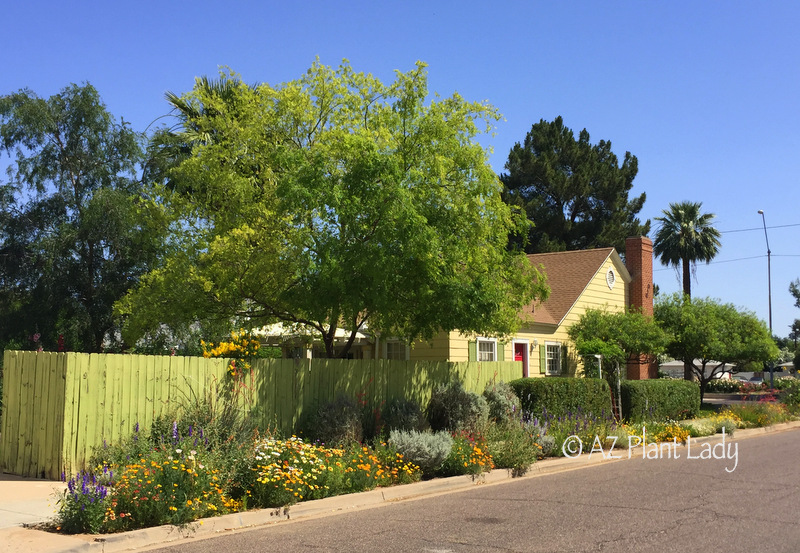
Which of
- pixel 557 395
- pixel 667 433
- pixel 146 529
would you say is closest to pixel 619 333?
pixel 667 433

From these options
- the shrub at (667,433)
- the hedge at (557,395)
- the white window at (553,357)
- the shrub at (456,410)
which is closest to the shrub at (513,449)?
the shrub at (456,410)

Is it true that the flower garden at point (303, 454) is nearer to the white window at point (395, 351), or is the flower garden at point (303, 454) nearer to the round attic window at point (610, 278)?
the white window at point (395, 351)

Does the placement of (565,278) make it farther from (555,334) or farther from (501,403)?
(501,403)

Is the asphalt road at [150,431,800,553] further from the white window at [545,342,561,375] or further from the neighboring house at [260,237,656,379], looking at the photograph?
the white window at [545,342,561,375]

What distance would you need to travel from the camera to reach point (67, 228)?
2205cm

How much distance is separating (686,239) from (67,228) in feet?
136

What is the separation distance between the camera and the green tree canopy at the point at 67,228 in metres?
22.1

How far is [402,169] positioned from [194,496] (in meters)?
7.78

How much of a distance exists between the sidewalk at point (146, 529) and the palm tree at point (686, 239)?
138ft

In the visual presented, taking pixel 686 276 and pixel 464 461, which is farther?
pixel 686 276

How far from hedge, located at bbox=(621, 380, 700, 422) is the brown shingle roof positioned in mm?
4780

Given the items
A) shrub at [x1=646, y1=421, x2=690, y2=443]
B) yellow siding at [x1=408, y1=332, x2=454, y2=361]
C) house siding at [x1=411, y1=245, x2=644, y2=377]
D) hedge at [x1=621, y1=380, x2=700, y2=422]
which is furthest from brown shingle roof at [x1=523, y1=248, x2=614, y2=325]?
shrub at [x1=646, y1=421, x2=690, y2=443]

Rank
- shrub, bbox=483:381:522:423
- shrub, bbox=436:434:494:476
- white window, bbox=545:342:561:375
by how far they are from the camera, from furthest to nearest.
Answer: white window, bbox=545:342:561:375 < shrub, bbox=483:381:522:423 < shrub, bbox=436:434:494:476

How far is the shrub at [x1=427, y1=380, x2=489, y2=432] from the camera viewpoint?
50.3ft
